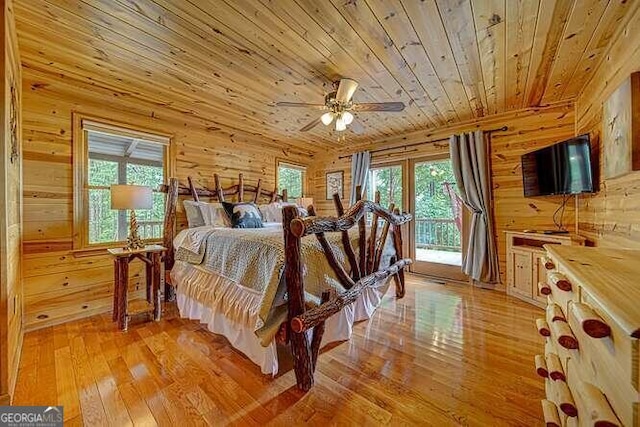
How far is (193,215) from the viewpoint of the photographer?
3375 mm

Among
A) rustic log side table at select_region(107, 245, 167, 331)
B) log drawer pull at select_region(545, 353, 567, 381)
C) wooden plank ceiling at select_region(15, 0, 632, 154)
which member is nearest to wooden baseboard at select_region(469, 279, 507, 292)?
wooden plank ceiling at select_region(15, 0, 632, 154)

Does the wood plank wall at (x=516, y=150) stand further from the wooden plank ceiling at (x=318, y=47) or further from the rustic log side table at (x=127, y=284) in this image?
the rustic log side table at (x=127, y=284)

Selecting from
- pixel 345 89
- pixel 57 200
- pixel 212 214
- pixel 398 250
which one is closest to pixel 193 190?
pixel 212 214

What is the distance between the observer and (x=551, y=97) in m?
3.09

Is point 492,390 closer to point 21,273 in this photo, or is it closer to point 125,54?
point 125,54

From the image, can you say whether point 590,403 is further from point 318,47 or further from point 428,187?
point 428,187

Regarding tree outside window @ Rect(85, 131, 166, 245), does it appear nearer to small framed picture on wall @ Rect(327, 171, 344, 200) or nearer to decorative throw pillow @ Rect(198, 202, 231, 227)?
decorative throw pillow @ Rect(198, 202, 231, 227)

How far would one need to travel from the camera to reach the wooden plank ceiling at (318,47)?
5.55 feet

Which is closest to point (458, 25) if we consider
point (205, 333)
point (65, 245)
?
point (205, 333)

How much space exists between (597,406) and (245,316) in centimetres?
186

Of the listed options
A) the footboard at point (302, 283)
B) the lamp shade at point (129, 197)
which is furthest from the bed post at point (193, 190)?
the footboard at point (302, 283)

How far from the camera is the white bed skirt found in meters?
1.90

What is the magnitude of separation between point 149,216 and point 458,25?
489cm

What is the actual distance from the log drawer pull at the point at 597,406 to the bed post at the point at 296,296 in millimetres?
1299
